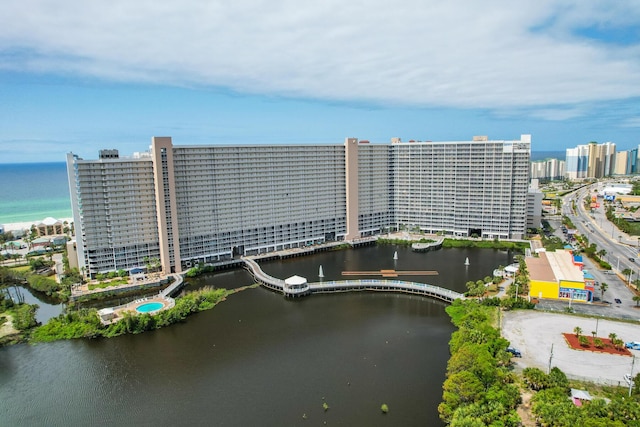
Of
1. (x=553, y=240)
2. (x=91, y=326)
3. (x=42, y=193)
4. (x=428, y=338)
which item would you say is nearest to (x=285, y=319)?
(x=428, y=338)

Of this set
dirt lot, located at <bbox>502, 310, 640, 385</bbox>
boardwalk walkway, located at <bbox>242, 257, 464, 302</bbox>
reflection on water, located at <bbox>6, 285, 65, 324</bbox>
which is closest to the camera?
dirt lot, located at <bbox>502, 310, 640, 385</bbox>

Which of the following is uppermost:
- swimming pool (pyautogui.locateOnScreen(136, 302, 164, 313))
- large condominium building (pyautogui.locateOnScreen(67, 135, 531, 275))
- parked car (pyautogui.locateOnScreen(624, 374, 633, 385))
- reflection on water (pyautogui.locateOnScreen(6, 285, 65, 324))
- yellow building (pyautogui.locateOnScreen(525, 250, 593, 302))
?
large condominium building (pyautogui.locateOnScreen(67, 135, 531, 275))

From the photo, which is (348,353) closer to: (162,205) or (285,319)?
(285,319)

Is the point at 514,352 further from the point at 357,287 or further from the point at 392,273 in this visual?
the point at 392,273

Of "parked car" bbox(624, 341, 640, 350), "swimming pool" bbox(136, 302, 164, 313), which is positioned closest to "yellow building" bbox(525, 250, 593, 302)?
"parked car" bbox(624, 341, 640, 350)

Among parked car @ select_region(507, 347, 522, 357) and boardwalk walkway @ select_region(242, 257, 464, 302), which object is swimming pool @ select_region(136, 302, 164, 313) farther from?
parked car @ select_region(507, 347, 522, 357)

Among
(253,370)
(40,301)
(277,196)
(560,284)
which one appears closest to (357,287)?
(253,370)
